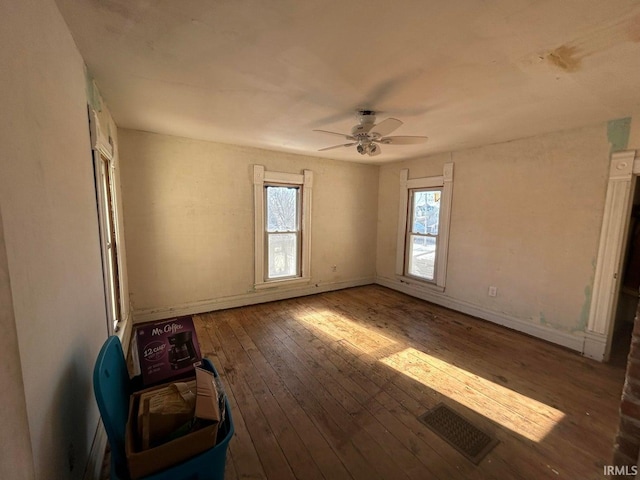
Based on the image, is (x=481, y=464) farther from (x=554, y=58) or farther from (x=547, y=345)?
(x=554, y=58)

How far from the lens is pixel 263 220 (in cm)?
410

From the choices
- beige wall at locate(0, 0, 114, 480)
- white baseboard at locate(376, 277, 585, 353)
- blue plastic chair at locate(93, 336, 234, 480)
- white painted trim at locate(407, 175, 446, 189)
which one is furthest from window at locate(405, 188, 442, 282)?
beige wall at locate(0, 0, 114, 480)

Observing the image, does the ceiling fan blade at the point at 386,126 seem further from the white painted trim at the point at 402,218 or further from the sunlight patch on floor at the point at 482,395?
the white painted trim at the point at 402,218

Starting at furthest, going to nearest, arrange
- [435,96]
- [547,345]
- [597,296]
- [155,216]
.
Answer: [155,216], [547,345], [597,296], [435,96]

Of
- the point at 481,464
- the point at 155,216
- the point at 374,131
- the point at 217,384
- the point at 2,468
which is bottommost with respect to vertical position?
the point at 481,464

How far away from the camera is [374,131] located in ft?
7.67

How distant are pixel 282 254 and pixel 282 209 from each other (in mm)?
740

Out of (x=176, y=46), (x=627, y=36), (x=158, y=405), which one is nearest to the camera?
(x=158, y=405)

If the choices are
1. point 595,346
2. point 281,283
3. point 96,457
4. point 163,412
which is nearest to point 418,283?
point 595,346

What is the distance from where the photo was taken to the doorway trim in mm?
2543

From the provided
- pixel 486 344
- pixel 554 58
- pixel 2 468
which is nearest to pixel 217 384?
pixel 2 468

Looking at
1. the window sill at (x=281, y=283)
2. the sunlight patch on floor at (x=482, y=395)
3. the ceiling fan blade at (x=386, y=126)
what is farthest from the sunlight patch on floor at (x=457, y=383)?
the ceiling fan blade at (x=386, y=126)

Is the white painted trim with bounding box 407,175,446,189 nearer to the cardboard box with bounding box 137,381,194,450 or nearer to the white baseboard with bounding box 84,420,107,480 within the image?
the cardboard box with bounding box 137,381,194,450

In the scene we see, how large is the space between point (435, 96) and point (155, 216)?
334 centimetres
